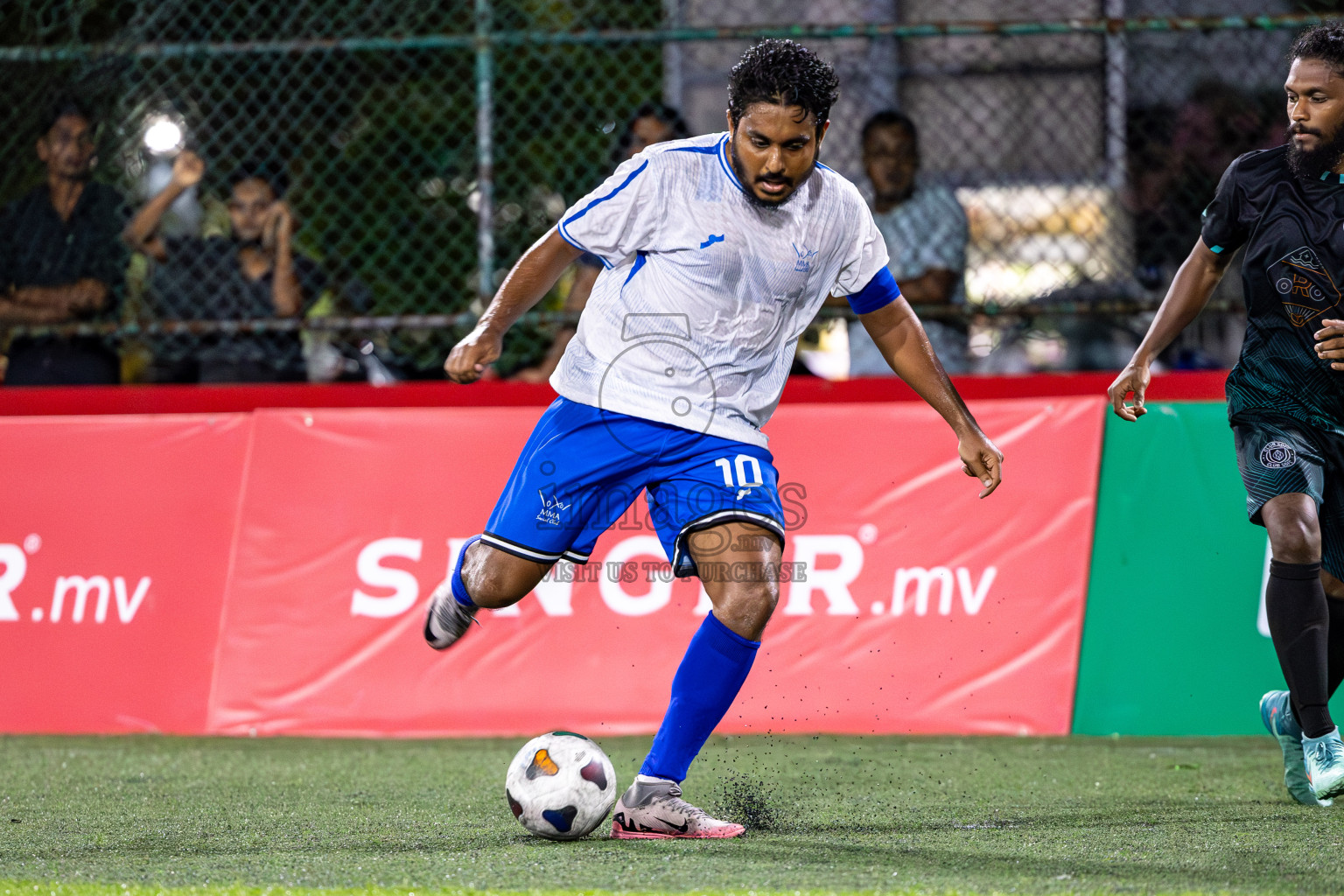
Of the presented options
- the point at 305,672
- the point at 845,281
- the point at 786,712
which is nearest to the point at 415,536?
the point at 305,672

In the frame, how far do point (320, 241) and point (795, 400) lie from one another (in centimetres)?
316

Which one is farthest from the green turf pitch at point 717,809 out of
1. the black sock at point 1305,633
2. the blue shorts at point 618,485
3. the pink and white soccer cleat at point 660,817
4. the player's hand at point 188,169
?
the player's hand at point 188,169

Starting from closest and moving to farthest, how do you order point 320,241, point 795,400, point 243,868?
1. point 243,868
2. point 795,400
3. point 320,241

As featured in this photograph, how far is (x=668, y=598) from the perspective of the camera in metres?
6.00

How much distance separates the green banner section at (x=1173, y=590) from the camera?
19.0 feet

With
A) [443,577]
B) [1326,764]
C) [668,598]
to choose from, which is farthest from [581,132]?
[1326,764]

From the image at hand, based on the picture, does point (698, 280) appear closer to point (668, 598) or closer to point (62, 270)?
point (668, 598)

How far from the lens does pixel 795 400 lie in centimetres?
632

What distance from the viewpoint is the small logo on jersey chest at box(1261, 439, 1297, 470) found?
4.26 meters

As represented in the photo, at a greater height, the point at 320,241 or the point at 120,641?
the point at 320,241

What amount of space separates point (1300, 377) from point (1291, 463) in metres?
0.24

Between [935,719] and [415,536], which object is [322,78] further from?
[935,719]

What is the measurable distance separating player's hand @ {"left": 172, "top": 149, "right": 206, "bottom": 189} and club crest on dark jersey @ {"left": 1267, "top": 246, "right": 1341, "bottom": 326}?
494 centimetres

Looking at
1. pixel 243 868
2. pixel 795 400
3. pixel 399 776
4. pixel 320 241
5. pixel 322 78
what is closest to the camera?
pixel 243 868
